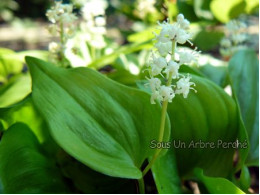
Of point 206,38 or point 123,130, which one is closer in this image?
point 123,130

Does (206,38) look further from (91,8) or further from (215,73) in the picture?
(91,8)

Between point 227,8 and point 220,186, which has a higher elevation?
point 227,8

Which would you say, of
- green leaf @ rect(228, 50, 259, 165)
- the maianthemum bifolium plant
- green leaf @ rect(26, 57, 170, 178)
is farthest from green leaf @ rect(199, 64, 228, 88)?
green leaf @ rect(26, 57, 170, 178)

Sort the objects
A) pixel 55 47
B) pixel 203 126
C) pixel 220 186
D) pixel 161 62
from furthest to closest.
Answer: pixel 55 47 → pixel 203 126 → pixel 220 186 → pixel 161 62

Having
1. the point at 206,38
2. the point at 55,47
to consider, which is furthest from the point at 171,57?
the point at 206,38

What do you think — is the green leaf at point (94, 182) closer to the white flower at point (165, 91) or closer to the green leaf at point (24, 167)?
the green leaf at point (24, 167)

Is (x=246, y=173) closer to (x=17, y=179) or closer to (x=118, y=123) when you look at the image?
(x=118, y=123)
